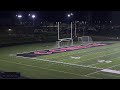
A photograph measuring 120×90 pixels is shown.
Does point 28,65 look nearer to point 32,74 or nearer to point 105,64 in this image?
point 32,74

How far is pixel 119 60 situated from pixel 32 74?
7.42m

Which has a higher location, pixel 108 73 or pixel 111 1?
pixel 111 1

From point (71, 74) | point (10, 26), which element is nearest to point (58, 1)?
point (71, 74)

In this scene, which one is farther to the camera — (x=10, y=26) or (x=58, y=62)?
(x=10, y=26)

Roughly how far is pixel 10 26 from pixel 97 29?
1625 centimetres

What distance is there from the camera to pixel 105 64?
17484 millimetres

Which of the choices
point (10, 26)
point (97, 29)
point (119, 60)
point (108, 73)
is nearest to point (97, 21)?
point (97, 29)

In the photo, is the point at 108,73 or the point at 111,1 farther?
the point at 108,73
